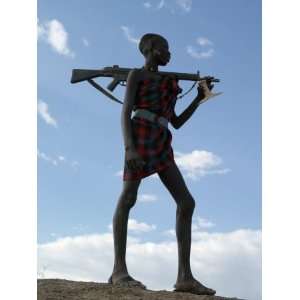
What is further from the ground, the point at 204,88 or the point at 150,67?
the point at 150,67

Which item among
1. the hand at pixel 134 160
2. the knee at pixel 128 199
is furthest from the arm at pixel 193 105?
the knee at pixel 128 199

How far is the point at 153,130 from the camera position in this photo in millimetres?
5785

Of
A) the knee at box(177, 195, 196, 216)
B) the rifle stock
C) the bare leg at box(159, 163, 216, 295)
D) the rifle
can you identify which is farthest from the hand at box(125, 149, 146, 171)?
the rifle stock

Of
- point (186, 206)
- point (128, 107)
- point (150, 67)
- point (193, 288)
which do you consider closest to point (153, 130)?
point (128, 107)

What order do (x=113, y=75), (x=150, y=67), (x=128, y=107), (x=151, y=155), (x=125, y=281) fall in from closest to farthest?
1. (x=125, y=281)
2. (x=151, y=155)
3. (x=128, y=107)
4. (x=150, y=67)
5. (x=113, y=75)

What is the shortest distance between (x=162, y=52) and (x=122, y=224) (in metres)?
1.97

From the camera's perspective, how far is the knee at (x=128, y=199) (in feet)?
18.5

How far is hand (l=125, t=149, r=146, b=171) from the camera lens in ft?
18.3

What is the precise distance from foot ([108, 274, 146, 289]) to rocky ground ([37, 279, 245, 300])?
0.08 metres

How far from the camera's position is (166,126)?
5.89 metres

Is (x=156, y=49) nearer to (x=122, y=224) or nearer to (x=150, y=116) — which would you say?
(x=150, y=116)

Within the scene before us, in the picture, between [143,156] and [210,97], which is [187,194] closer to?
[143,156]

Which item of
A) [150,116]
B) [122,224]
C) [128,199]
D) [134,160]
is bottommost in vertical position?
[122,224]

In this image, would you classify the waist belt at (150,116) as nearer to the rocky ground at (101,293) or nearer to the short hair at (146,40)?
the short hair at (146,40)
